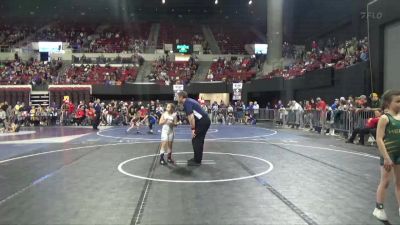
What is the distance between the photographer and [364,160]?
10.1 metres

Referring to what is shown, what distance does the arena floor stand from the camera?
516cm

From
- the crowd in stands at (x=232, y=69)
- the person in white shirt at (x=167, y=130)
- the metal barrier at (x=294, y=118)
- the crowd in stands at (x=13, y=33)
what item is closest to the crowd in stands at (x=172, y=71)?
the crowd in stands at (x=232, y=69)

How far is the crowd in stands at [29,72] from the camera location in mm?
35531

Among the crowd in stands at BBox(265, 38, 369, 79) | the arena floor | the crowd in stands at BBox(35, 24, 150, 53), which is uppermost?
the crowd in stands at BBox(35, 24, 150, 53)

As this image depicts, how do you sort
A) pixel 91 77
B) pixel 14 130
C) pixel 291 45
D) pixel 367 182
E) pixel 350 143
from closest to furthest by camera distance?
pixel 367 182
pixel 350 143
pixel 14 130
pixel 91 77
pixel 291 45

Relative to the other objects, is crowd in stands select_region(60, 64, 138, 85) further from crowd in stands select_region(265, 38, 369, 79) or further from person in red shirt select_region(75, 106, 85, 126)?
crowd in stands select_region(265, 38, 369, 79)

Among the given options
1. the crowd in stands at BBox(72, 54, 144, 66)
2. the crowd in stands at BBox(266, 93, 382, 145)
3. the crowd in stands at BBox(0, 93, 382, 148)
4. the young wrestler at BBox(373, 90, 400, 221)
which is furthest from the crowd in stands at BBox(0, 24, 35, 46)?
the young wrestler at BBox(373, 90, 400, 221)

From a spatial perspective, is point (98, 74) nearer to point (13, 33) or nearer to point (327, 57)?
point (13, 33)

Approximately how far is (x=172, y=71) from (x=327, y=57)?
1564 centimetres

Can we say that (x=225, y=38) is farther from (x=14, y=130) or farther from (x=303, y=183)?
(x=303, y=183)

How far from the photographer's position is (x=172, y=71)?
3841 centimetres

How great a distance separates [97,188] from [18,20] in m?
46.5

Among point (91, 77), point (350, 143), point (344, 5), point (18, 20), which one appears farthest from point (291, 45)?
point (18, 20)

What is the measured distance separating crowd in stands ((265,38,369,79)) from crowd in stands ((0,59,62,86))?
1901cm
